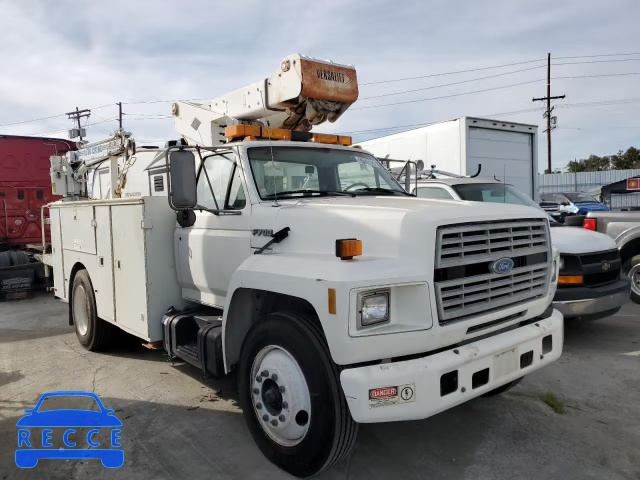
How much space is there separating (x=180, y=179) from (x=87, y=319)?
3.12 m

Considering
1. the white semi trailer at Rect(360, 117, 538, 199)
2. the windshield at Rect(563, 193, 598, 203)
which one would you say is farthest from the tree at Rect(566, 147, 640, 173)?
the white semi trailer at Rect(360, 117, 538, 199)

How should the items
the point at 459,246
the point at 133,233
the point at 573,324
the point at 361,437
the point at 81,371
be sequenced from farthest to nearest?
the point at 573,324
the point at 81,371
the point at 133,233
the point at 361,437
the point at 459,246

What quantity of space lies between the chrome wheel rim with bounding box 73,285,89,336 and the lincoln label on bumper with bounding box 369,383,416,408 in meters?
4.43

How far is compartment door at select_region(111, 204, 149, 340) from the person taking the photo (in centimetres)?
475

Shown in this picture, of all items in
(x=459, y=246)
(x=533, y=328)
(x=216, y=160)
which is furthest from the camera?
(x=216, y=160)

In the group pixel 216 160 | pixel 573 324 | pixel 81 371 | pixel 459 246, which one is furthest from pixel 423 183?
pixel 81 371

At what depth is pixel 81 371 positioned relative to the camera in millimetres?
5445

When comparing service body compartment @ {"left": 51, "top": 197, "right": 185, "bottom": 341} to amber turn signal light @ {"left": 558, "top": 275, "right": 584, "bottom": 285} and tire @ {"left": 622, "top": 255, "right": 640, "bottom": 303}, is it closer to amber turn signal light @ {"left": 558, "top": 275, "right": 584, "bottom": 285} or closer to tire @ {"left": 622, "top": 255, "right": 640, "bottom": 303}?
amber turn signal light @ {"left": 558, "top": 275, "right": 584, "bottom": 285}

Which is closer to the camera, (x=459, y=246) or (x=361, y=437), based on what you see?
(x=459, y=246)

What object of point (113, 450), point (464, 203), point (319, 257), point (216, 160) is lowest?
point (113, 450)

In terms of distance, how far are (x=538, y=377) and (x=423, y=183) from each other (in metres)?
3.26

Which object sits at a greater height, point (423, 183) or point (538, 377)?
point (423, 183)

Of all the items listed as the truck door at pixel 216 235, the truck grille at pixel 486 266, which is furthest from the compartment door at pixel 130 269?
the truck grille at pixel 486 266

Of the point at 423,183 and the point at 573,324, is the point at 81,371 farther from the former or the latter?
the point at 573,324
